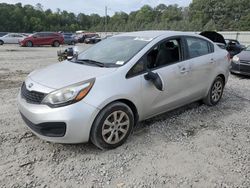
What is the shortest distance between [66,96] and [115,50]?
132 centimetres

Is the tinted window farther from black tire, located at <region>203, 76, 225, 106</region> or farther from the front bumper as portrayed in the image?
black tire, located at <region>203, 76, 225, 106</region>

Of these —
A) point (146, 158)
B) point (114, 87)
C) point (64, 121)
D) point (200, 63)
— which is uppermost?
point (200, 63)

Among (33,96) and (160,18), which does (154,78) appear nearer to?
(33,96)

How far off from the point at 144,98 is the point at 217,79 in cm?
219

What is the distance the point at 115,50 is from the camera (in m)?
4.07

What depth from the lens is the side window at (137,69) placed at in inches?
139

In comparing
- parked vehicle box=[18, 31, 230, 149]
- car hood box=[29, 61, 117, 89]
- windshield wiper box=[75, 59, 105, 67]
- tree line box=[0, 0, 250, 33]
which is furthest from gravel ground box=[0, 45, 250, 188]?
tree line box=[0, 0, 250, 33]

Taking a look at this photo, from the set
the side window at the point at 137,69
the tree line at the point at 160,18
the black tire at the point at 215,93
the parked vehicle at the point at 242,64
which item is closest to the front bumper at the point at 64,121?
the side window at the point at 137,69

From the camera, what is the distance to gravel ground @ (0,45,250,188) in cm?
287

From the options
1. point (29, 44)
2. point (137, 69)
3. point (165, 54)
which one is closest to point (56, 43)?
point (29, 44)

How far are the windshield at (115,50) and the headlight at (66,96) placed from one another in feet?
2.40

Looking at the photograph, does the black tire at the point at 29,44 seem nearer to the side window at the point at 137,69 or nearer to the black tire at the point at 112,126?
the side window at the point at 137,69

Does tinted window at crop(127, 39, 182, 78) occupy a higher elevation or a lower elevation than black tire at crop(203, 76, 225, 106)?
higher

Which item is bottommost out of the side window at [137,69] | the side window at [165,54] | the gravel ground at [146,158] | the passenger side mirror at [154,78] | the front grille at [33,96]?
the gravel ground at [146,158]
